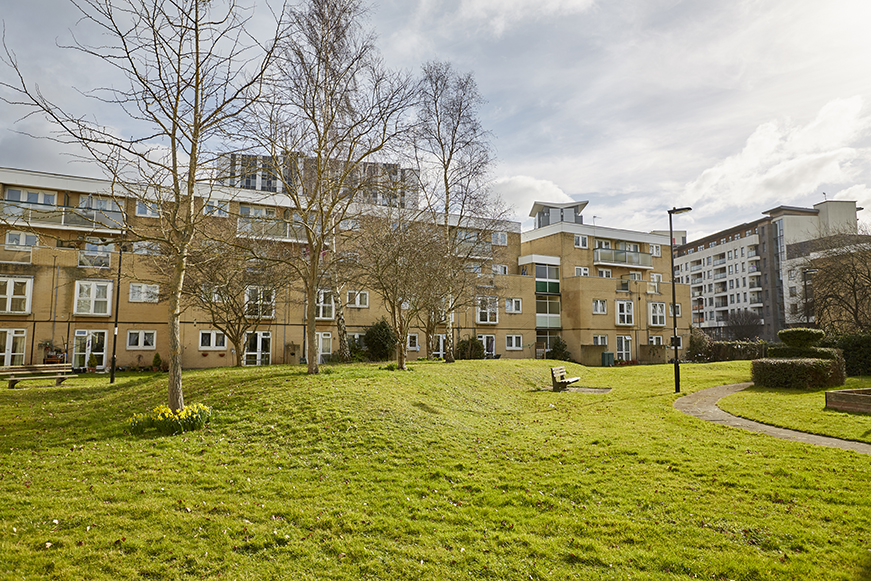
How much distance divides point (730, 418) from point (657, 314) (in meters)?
32.5

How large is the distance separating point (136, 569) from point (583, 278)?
37990 millimetres

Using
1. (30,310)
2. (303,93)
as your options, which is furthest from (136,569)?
(30,310)

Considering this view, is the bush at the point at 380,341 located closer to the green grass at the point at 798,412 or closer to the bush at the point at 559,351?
the bush at the point at 559,351

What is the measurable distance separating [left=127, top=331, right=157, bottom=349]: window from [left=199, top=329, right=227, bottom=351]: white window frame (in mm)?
2693

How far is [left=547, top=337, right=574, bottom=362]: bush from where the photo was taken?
1463 inches

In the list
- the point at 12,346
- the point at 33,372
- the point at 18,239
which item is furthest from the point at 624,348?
the point at 18,239

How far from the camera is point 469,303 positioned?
88.7 feet

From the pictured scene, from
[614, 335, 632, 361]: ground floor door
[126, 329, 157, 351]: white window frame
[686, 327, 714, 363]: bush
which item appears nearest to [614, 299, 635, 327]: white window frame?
[614, 335, 632, 361]: ground floor door

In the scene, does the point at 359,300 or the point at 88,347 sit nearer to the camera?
the point at 88,347

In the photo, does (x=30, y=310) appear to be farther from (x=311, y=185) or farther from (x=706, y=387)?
(x=706, y=387)

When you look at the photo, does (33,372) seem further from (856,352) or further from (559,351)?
(856,352)

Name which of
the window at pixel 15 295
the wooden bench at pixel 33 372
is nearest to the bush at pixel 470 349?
the wooden bench at pixel 33 372

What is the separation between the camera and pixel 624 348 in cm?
4081

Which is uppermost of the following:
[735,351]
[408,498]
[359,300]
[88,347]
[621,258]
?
[621,258]
